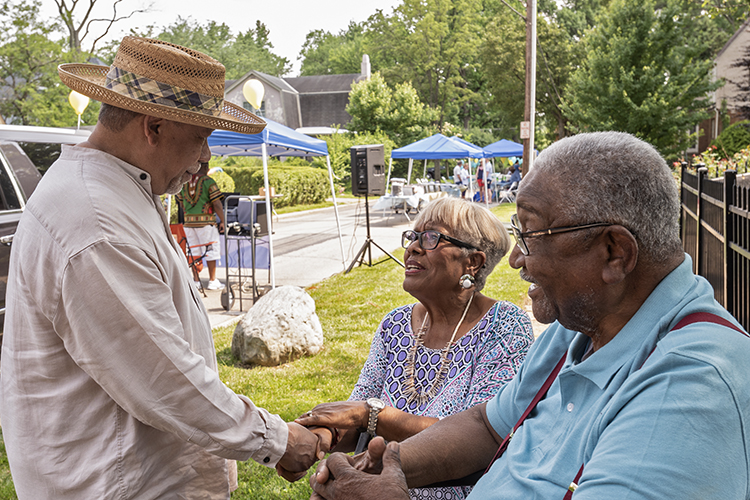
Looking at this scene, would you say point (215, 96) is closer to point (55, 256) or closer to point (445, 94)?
point (55, 256)

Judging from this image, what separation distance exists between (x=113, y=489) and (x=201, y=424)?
1.02 ft

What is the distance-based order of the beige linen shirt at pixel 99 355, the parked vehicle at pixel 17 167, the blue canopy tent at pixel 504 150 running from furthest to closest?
the blue canopy tent at pixel 504 150 < the parked vehicle at pixel 17 167 < the beige linen shirt at pixel 99 355

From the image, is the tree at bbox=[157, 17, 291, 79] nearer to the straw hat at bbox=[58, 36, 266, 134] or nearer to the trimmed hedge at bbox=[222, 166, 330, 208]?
the trimmed hedge at bbox=[222, 166, 330, 208]

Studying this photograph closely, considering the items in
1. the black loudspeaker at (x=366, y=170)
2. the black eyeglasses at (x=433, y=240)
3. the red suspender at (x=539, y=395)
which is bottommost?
the red suspender at (x=539, y=395)

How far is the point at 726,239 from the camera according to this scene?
4.44 meters

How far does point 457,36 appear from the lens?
55969 mm

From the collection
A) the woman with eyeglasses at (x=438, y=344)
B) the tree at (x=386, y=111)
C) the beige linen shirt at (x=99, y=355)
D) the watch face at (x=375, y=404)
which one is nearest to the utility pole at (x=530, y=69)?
the woman with eyeglasses at (x=438, y=344)

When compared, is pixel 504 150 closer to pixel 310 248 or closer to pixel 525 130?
pixel 525 130

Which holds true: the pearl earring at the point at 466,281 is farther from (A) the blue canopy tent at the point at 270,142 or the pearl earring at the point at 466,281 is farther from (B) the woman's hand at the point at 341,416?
(A) the blue canopy tent at the point at 270,142

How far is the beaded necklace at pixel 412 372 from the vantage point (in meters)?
2.68

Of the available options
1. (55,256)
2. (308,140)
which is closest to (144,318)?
(55,256)

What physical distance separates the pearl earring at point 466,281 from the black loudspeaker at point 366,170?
27.3 feet

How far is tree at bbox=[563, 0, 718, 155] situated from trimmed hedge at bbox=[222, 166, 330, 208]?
13.2m

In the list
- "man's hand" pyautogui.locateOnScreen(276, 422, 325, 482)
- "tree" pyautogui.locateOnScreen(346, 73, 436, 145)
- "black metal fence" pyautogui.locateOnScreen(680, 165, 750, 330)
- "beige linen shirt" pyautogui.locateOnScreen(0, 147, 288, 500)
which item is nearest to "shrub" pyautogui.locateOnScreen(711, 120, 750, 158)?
"black metal fence" pyautogui.locateOnScreen(680, 165, 750, 330)
